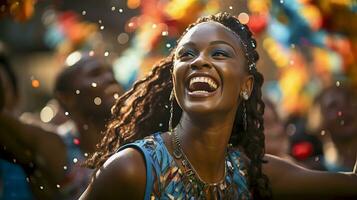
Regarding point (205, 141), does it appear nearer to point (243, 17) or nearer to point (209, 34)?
point (209, 34)

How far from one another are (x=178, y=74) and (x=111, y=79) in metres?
0.50

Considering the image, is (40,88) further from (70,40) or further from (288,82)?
(288,82)

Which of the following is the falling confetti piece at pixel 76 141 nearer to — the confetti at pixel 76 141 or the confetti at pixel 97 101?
the confetti at pixel 76 141

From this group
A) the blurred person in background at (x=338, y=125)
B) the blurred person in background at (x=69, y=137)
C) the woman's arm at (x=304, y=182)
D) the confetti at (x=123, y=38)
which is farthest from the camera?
the confetti at (x=123, y=38)

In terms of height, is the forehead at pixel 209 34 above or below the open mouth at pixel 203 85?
above

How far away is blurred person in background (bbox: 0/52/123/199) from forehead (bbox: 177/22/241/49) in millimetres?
440

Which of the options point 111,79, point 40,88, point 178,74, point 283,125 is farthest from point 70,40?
point 178,74

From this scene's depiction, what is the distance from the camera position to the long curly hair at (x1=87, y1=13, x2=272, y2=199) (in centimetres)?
172

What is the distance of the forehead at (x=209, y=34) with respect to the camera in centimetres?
162

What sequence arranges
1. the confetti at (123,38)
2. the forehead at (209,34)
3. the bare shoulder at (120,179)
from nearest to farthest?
the bare shoulder at (120,179)
the forehead at (209,34)
the confetti at (123,38)

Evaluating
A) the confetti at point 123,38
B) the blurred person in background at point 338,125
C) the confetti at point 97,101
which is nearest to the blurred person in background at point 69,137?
the confetti at point 97,101

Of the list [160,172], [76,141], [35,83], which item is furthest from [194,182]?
[35,83]

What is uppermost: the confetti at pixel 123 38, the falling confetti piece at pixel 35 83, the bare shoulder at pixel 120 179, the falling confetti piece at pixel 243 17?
the falling confetti piece at pixel 243 17

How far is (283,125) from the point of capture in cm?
237
